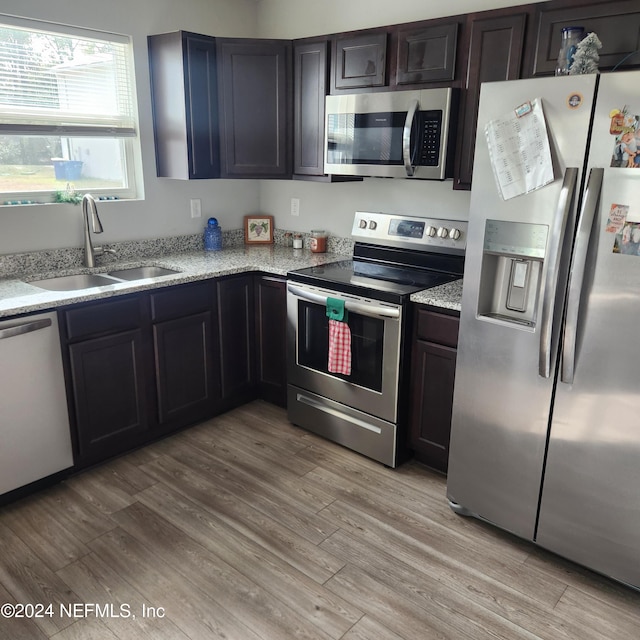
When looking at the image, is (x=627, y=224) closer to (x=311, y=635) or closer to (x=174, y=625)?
(x=311, y=635)

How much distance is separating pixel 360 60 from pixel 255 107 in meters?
0.74

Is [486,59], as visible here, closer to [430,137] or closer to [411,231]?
[430,137]

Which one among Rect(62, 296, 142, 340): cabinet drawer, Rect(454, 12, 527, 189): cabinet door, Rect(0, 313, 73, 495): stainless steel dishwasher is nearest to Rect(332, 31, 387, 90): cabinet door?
Rect(454, 12, 527, 189): cabinet door

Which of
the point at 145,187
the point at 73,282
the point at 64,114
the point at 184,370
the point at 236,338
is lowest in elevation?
the point at 184,370

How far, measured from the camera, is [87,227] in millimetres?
3078

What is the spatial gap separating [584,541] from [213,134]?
2.87 m

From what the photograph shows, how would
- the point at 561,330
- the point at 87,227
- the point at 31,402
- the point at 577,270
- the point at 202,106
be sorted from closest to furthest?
the point at 577,270 < the point at 561,330 < the point at 31,402 < the point at 87,227 < the point at 202,106

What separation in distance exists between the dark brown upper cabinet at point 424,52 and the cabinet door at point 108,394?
1891 mm

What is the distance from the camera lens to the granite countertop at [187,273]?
8.17 ft

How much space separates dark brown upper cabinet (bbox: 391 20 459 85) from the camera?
263cm

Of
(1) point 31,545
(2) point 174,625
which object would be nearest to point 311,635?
(2) point 174,625

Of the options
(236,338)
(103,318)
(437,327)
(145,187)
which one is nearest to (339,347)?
(437,327)

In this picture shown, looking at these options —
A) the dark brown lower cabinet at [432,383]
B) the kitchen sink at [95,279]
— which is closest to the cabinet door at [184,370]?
the kitchen sink at [95,279]

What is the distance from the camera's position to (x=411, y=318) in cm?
268
